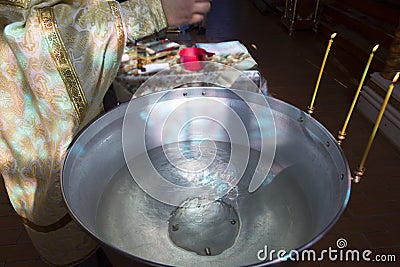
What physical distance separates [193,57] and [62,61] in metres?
0.84

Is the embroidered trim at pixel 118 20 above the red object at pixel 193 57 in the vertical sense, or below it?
above

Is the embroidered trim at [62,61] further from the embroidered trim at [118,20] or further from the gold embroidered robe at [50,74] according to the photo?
the embroidered trim at [118,20]

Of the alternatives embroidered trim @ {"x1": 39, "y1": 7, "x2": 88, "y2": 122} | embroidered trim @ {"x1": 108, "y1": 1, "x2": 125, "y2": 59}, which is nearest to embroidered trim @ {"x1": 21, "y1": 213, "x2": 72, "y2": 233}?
embroidered trim @ {"x1": 39, "y1": 7, "x2": 88, "y2": 122}

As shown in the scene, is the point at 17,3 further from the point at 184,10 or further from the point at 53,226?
the point at 53,226

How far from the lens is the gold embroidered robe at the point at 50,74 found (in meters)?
0.72

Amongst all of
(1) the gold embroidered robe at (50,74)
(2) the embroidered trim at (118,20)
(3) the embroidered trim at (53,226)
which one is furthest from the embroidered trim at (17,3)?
(3) the embroidered trim at (53,226)

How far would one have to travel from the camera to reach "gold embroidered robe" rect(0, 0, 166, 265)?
28.4 inches

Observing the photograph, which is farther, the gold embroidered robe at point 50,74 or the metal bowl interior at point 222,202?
the gold embroidered robe at point 50,74

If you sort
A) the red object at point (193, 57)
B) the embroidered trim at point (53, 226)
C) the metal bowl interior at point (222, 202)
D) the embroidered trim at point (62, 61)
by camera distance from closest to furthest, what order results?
the metal bowl interior at point (222, 202) → the embroidered trim at point (62, 61) → the embroidered trim at point (53, 226) → the red object at point (193, 57)

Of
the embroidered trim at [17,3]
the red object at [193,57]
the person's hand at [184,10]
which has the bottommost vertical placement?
the red object at [193,57]

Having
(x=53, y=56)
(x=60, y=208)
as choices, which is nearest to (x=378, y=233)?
(x=60, y=208)

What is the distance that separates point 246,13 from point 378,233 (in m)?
3.81

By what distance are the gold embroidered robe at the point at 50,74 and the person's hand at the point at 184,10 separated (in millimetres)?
20

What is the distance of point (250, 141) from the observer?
80cm
